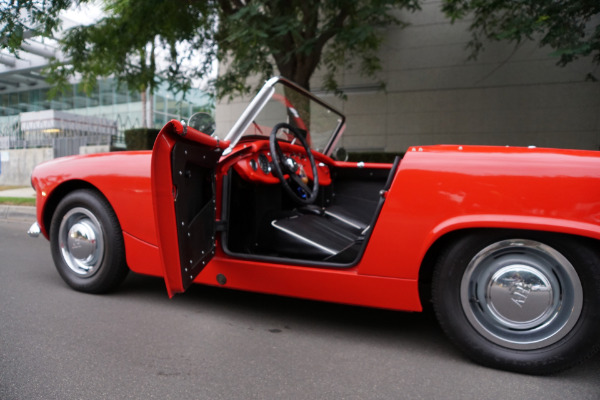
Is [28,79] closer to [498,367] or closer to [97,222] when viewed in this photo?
[97,222]

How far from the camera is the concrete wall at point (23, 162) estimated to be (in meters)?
13.7

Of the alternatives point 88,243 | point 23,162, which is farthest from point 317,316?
point 23,162

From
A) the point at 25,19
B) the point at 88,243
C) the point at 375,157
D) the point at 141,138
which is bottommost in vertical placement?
the point at 88,243

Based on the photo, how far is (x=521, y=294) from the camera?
201cm

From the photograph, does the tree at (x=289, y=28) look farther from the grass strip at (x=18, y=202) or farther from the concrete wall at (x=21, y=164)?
the concrete wall at (x=21, y=164)

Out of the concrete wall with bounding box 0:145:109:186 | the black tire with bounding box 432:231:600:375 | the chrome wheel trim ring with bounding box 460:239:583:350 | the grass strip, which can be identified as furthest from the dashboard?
→ the concrete wall with bounding box 0:145:109:186

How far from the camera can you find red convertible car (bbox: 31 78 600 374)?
6.35ft

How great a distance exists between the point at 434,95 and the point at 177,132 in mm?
10400

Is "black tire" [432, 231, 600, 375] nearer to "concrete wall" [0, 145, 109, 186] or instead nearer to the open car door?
the open car door

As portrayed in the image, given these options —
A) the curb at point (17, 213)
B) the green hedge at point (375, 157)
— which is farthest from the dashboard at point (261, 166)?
the green hedge at point (375, 157)

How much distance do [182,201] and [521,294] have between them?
5.62 ft

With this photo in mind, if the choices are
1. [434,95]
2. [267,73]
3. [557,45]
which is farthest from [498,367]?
[434,95]

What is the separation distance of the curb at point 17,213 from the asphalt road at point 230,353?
15.5 feet

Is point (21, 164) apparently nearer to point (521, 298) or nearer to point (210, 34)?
point (210, 34)
